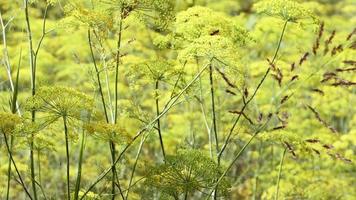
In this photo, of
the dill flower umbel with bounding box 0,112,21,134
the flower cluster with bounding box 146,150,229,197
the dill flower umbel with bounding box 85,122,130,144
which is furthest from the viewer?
the flower cluster with bounding box 146,150,229,197

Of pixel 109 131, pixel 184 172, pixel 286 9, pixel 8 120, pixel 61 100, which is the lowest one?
pixel 184 172

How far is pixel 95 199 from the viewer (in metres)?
3.79

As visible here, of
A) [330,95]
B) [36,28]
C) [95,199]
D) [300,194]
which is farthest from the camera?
[36,28]

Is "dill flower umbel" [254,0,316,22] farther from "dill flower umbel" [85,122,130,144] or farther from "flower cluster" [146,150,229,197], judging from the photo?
"dill flower umbel" [85,122,130,144]

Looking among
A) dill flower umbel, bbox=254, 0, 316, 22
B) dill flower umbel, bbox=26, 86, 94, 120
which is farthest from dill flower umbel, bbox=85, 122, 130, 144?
dill flower umbel, bbox=254, 0, 316, 22

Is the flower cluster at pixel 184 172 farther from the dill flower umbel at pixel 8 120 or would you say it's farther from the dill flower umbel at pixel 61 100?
the dill flower umbel at pixel 8 120

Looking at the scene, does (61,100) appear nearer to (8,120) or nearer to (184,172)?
(8,120)

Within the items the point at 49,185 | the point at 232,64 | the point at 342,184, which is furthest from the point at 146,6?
the point at 49,185

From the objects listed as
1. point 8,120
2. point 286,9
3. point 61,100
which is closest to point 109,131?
point 61,100

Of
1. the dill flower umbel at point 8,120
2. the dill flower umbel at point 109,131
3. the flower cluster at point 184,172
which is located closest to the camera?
the dill flower umbel at point 8,120

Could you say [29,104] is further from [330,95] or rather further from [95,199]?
[330,95]

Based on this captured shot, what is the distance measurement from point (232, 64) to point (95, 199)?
1188mm

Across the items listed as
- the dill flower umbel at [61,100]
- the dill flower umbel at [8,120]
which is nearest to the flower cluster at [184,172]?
the dill flower umbel at [61,100]

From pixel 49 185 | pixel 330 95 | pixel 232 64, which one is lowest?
pixel 49 185
